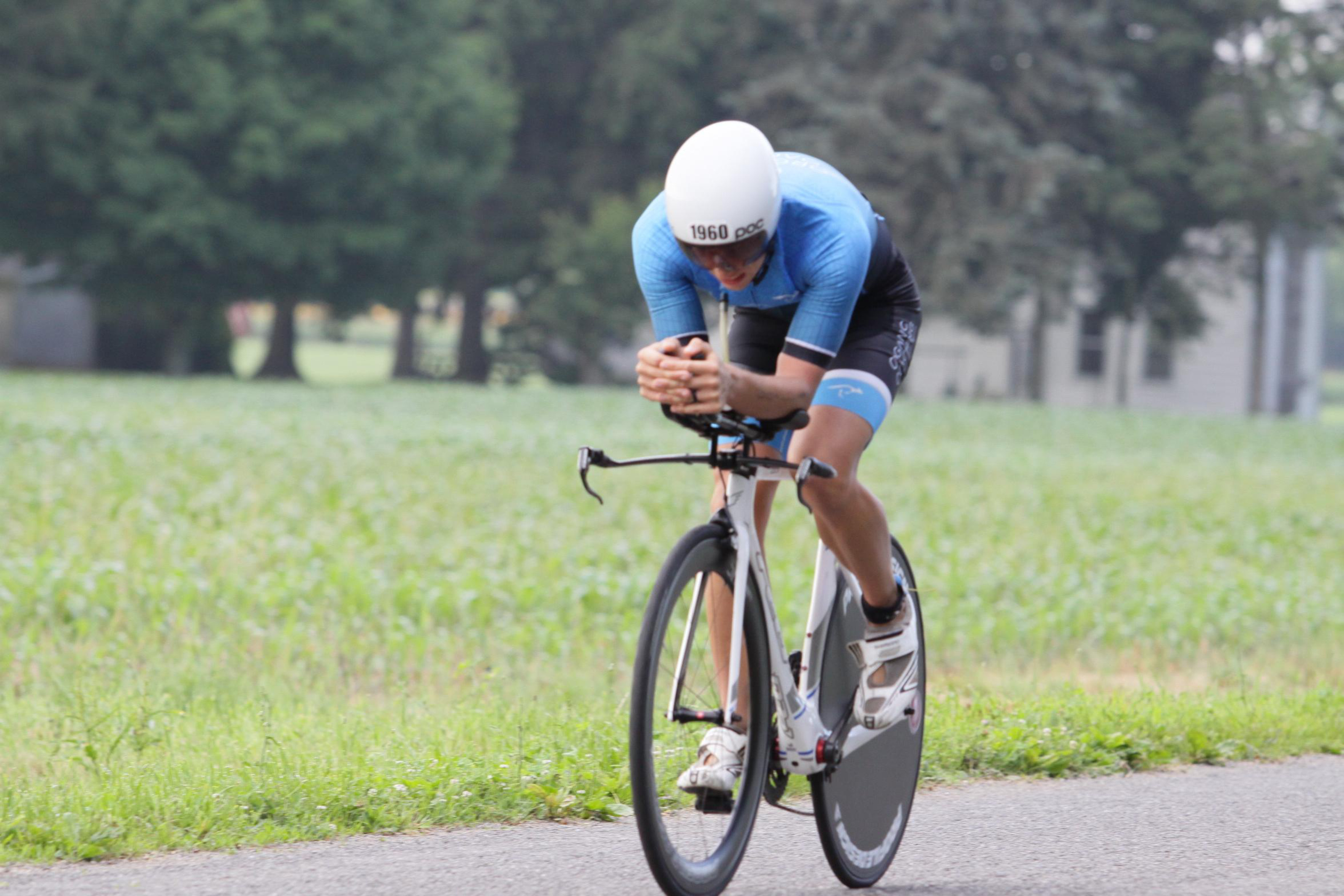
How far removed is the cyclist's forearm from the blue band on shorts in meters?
0.40

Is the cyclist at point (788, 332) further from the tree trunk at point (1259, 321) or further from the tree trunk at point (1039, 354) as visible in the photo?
the tree trunk at point (1259, 321)

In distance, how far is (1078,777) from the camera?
618cm

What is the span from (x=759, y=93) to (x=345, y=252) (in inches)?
459

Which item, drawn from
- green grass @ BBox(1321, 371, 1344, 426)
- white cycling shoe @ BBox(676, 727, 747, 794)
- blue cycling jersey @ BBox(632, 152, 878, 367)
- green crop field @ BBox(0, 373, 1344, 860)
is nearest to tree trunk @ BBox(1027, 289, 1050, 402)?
green grass @ BBox(1321, 371, 1344, 426)

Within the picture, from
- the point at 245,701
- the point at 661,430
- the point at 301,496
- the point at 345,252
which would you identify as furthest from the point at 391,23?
the point at 245,701

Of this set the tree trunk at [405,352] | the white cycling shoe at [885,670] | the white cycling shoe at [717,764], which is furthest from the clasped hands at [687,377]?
the tree trunk at [405,352]

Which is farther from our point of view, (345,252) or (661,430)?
(345,252)

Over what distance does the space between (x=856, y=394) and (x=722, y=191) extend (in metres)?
0.88

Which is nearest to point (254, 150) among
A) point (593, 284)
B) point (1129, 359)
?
point (593, 284)

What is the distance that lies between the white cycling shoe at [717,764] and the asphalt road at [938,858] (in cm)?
37

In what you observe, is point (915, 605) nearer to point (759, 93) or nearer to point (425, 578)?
point (425, 578)

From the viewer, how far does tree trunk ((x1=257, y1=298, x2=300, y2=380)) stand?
46.6 meters

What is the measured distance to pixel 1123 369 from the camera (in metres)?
49.2

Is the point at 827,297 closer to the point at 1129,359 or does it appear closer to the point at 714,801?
the point at 714,801
